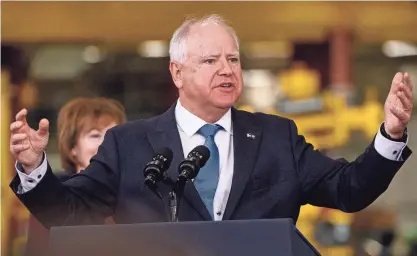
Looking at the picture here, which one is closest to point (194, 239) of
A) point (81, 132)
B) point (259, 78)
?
point (81, 132)

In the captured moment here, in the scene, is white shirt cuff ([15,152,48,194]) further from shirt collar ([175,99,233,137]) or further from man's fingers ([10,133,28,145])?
shirt collar ([175,99,233,137])

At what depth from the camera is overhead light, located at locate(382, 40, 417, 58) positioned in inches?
433

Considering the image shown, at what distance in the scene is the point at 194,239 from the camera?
96.2 inches

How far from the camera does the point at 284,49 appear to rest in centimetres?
1082

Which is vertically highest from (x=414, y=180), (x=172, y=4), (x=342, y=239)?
(x=172, y=4)

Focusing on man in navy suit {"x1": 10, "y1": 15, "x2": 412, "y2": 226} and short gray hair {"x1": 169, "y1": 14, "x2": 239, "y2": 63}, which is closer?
man in navy suit {"x1": 10, "y1": 15, "x2": 412, "y2": 226}

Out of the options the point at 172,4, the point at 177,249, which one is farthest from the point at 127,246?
the point at 172,4

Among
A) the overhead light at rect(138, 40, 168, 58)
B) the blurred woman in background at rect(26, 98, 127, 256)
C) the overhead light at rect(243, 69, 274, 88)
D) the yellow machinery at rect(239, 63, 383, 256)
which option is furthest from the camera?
the overhead light at rect(243, 69, 274, 88)

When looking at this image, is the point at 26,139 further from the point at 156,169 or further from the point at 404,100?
the point at 404,100

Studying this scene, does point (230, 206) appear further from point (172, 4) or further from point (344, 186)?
point (172, 4)

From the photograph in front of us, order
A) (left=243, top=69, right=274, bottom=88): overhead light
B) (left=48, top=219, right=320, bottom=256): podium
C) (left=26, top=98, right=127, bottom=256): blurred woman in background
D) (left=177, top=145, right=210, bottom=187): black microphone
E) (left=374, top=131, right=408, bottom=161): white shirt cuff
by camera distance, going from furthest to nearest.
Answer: (left=243, top=69, right=274, bottom=88): overhead light
(left=26, top=98, right=127, bottom=256): blurred woman in background
(left=374, top=131, right=408, bottom=161): white shirt cuff
(left=177, top=145, right=210, bottom=187): black microphone
(left=48, top=219, right=320, bottom=256): podium

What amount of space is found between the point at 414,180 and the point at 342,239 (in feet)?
14.1

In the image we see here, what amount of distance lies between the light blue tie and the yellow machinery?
4053 mm

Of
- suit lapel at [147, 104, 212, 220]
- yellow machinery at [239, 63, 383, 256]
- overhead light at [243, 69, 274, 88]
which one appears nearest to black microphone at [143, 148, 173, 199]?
suit lapel at [147, 104, 212, 220]
